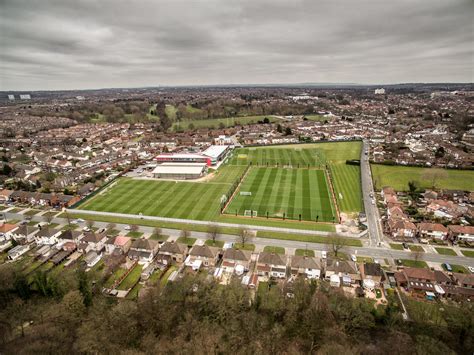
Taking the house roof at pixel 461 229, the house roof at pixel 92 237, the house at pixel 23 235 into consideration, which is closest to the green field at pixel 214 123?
the house at pixel 23 235

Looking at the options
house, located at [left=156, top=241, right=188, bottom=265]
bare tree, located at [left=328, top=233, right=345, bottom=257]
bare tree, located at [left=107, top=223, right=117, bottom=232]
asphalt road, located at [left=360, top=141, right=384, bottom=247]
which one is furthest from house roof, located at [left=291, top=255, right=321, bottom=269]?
bare tree, located at [left=107, top=223, right=117, bottom=232]

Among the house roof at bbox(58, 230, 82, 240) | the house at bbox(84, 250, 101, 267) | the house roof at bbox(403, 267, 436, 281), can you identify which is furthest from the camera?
the house roof at bbox(58, 230, 82, 240)

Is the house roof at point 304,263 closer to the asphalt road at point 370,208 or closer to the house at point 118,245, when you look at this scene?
the asphalt road at point 370,208

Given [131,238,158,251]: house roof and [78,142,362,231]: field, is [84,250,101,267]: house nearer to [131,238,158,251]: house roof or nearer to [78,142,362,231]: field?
[131,238,158,251]: house roof

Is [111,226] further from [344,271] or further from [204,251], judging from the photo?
[344,271]

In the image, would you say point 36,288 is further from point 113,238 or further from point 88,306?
point 113,238

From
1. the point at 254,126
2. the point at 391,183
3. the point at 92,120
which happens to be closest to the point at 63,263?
the point at 391,183

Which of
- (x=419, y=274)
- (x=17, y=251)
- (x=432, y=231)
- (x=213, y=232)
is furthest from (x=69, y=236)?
(x=432, y=231)
